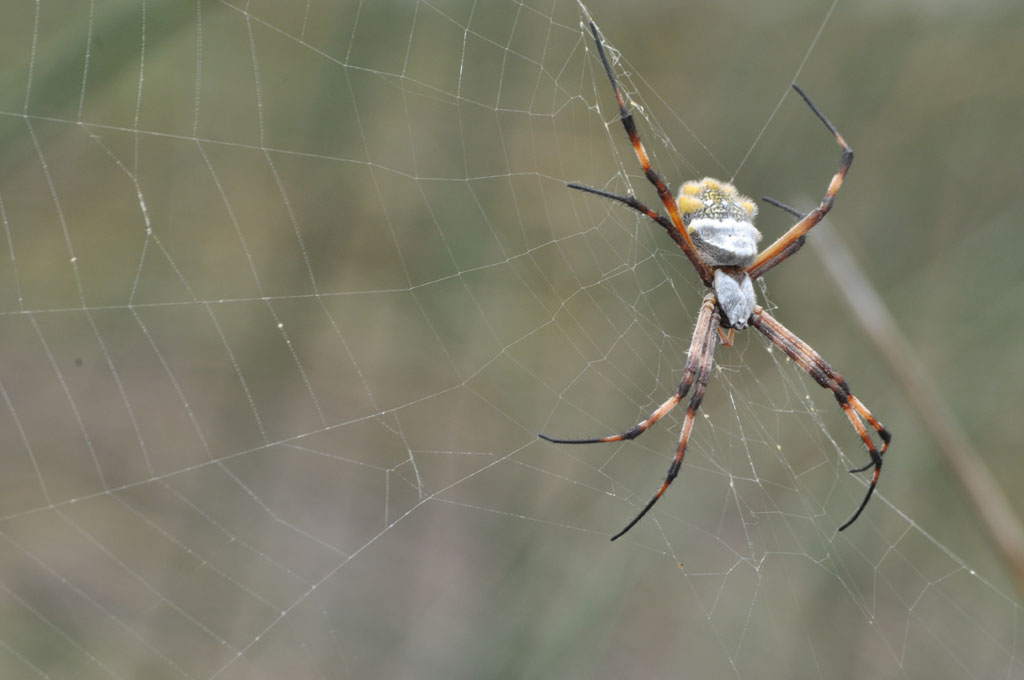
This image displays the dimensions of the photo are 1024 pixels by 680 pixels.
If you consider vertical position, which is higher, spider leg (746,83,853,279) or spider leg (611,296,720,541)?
spider leg (746,83,853,279)

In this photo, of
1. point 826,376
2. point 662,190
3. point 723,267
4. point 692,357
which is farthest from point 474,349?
point 826,376

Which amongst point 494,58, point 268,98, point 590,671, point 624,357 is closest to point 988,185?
point 624,357

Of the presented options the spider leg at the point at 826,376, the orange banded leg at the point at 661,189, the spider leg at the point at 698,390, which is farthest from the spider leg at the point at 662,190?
the spider leg at the point at 826,376

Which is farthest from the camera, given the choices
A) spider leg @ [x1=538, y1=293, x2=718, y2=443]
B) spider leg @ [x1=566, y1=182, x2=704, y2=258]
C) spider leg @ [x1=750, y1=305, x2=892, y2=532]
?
spider leg @ [x1=750, y1=305, x2=892, y2=532]

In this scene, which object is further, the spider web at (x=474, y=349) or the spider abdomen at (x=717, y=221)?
the spider web at (x=474, y=349)

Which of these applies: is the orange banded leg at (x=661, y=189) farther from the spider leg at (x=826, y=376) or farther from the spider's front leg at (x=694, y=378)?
the spider leg at (x=826, y=376)

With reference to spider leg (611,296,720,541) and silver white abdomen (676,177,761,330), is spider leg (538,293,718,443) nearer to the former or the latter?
spider leg (611,296,720,541)

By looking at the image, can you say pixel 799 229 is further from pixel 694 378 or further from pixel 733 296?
pixel 694 378

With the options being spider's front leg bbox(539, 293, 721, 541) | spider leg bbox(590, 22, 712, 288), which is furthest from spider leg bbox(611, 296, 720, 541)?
spider leg bbox(590, 22, 712, 288)

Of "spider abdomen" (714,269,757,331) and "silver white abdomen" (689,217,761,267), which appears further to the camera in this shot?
"spider abdomen" (714,269,757,331)
